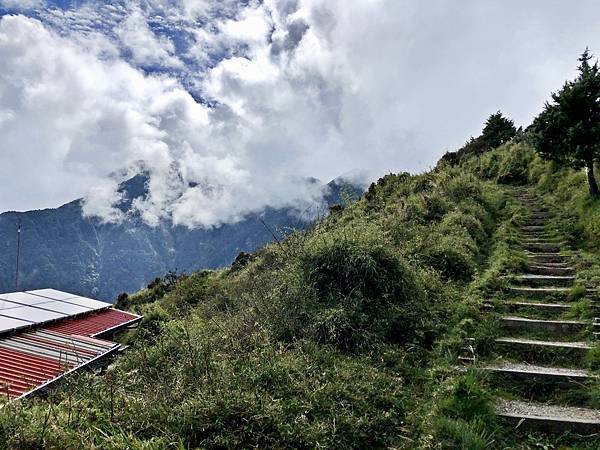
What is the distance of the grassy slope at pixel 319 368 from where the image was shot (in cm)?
384

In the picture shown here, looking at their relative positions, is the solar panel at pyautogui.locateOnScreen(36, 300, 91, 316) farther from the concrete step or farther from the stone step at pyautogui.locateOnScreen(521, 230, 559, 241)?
the stone step at pyautogui.locateOnScreen(521, 230, 559, 241)

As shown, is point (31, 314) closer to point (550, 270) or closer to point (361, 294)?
point (361, 294)

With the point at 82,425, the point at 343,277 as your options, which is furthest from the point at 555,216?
the point at 82,425

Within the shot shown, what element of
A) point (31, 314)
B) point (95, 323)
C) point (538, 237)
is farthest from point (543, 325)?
point (95, 323)

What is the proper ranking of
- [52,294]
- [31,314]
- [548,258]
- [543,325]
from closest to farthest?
[543,325] → [548,258] → [31,314] → [52,294]

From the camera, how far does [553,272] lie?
889cm

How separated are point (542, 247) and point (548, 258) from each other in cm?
113

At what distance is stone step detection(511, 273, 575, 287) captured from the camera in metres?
A: 8.27

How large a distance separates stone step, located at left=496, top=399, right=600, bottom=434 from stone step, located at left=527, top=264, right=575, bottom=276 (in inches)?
192

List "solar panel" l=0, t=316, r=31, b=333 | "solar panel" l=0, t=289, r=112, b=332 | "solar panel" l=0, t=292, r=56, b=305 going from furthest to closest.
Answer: "solar panel" l=0, t=292, r=56, b=305 < "solar panel" l=0, t=289, r=112, b=332 < "solar panel" l=0, t=316, r=31, b=333

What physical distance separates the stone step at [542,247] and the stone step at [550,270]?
1661mm

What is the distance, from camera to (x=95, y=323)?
13.6 m

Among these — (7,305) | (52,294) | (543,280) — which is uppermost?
(52,294)

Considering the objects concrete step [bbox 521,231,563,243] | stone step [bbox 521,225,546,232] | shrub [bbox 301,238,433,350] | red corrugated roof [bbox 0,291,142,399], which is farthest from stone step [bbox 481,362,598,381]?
stone step [bbox 521,225,546,232]
